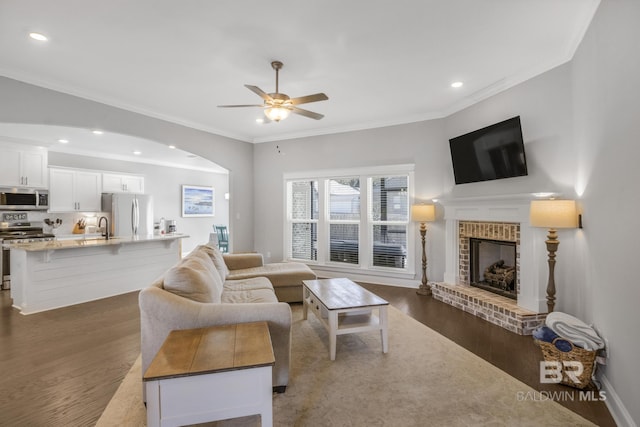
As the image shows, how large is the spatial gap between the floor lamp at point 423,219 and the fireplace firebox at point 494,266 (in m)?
0.63

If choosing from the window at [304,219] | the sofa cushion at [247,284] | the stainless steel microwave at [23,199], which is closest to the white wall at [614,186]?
the sofa cushion at [247,284]

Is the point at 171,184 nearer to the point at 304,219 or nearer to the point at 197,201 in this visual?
the point at 197,201

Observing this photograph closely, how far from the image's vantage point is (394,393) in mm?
2221

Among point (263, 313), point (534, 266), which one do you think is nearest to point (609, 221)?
point (534, 266)

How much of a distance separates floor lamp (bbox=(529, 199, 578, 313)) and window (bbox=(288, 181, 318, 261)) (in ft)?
12.2

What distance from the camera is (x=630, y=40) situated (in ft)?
6.08

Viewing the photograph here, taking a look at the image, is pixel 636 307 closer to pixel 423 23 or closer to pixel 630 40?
pixel 630 40

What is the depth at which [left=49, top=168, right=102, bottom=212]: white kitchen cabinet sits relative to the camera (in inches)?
254

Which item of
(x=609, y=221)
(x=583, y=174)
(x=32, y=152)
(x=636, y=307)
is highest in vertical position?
(x=32, y=152)

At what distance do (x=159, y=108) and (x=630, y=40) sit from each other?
202 inches

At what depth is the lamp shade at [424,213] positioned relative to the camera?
4.72m

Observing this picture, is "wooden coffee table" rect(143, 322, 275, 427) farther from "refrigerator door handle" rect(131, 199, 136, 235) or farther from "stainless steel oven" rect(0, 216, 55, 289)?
"refrigerator door handle" rect(131, 199, 136, 235)

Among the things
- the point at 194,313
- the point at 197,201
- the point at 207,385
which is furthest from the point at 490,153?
the point at 197,201

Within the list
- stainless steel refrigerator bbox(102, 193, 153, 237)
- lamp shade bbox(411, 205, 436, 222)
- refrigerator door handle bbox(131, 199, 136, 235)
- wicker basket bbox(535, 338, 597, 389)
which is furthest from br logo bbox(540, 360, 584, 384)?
refrigerator door handle bbox(131, 199, 136, 235)
